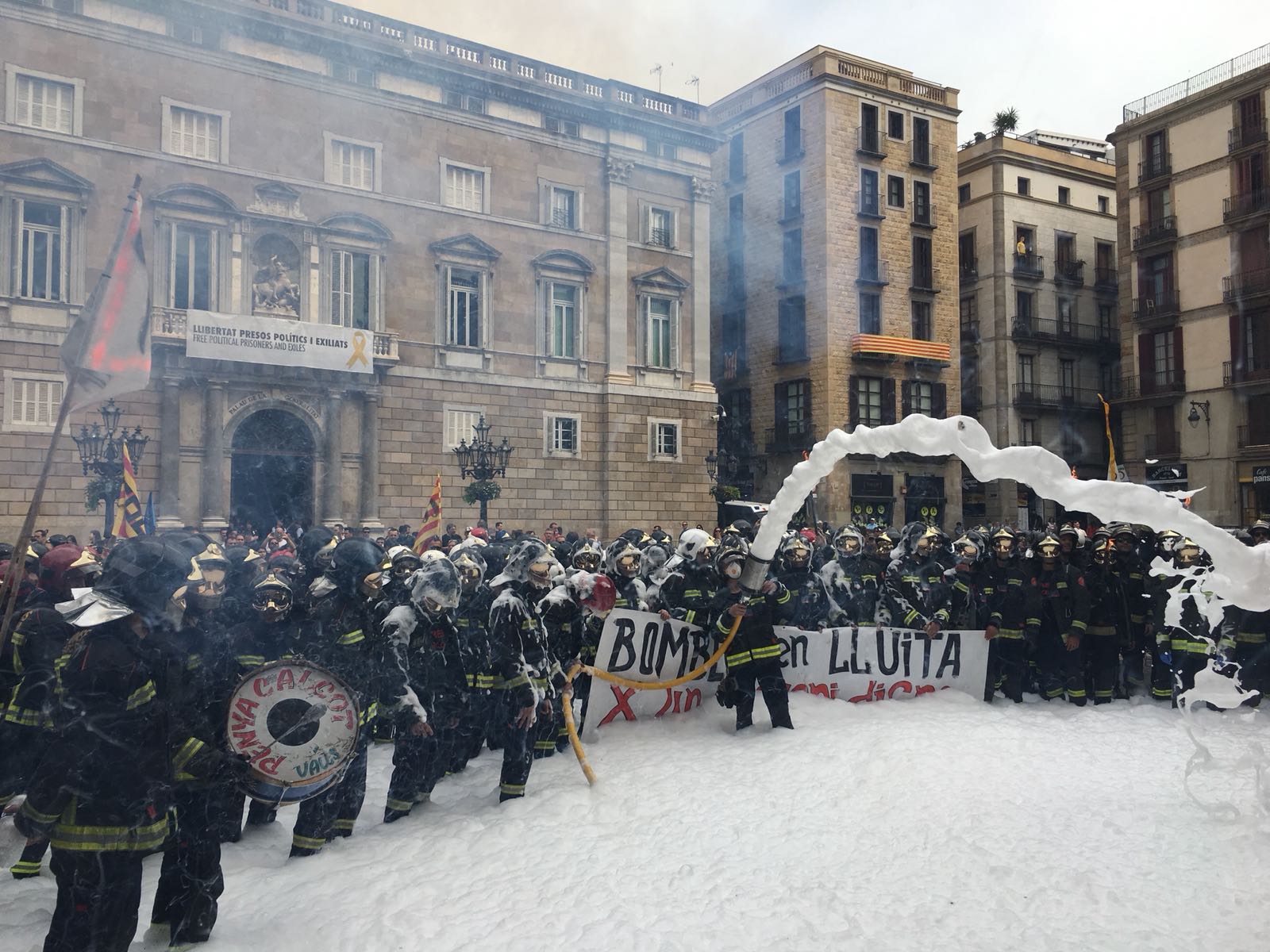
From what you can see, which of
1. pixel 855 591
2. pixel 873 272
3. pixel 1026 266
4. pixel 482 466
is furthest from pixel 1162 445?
pixel 855 591

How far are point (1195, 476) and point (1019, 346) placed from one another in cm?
792

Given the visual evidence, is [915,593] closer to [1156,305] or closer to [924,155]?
[1156,305]

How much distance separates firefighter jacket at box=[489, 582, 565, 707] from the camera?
5734mm

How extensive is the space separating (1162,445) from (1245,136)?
32.4 feet

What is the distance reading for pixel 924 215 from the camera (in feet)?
107

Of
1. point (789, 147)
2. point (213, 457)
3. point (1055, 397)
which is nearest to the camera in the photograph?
point (213, 457)

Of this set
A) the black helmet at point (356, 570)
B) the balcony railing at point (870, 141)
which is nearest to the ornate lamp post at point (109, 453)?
the black helmet at point (356, 570)

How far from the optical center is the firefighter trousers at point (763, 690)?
7.24 meters

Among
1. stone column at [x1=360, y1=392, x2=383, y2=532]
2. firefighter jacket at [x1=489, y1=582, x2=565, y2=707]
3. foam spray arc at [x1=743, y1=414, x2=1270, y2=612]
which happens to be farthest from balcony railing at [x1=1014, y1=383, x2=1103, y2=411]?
firefighter jacket at [x1=489, y1=582, x2=565, y2=707]

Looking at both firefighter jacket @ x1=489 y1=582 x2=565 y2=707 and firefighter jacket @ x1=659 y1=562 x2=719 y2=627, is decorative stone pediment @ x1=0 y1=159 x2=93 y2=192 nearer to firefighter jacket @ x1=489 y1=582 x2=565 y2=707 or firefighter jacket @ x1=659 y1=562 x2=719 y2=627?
firefighter jacket @ x1=659 y1=562 x2=719 y2=627

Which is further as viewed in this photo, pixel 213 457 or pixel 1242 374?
pixel 1242 374

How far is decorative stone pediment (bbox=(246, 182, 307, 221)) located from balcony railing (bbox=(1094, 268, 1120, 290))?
102 ft

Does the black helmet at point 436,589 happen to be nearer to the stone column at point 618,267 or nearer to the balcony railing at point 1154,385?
the stone column at point 618,267

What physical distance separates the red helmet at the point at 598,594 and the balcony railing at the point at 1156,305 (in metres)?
30.1
